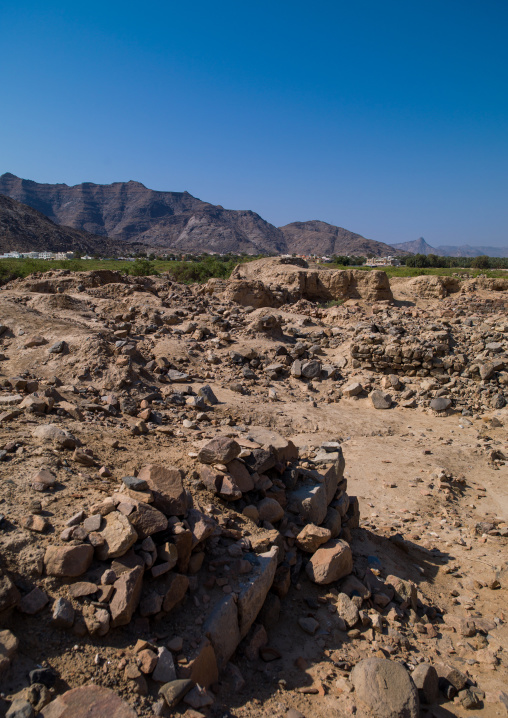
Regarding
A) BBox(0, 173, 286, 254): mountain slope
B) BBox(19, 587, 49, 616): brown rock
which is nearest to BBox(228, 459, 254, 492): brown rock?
BBox(19, 587, 49, 616): brown rock

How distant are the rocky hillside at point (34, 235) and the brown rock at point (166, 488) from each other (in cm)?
6633

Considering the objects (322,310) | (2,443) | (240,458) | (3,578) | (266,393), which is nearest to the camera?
(3,578)

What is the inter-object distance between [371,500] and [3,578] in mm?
4337

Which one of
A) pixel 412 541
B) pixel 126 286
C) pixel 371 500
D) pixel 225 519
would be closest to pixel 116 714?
pixel 225 519

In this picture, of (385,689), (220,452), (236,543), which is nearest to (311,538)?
(236,543)

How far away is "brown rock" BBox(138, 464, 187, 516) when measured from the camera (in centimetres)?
283

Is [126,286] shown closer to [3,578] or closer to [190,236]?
[3,578]

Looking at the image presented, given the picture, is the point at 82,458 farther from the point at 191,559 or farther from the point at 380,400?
the point at 380,400

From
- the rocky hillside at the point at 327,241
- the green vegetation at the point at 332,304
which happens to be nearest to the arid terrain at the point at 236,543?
the green vegetation at the point at 332,304

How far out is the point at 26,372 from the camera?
626cm

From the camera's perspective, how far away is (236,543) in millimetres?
3055

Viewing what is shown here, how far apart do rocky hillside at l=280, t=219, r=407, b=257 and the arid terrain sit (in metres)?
97.3

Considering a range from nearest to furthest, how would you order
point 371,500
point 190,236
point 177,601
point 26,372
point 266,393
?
1. point 177,601
2. point 371,500
3. point 26,372
4. point 266,393
5. point 190,236

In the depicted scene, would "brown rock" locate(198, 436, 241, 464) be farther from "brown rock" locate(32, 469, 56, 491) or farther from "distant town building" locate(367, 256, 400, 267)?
"distant town building" locate(367, 256, 400, 267)
